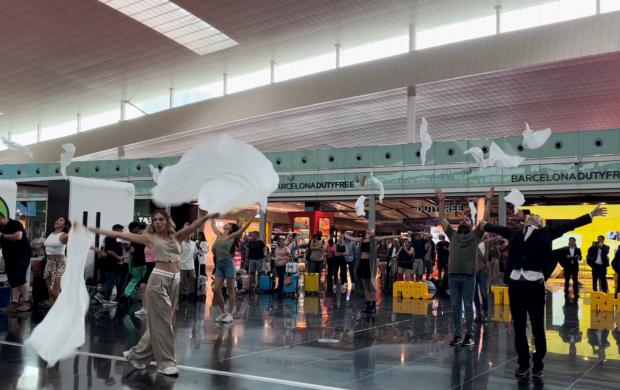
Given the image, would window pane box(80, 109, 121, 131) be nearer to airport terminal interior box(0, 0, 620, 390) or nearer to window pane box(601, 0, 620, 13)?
airport terminal interior box(0, 0, 620, 390)

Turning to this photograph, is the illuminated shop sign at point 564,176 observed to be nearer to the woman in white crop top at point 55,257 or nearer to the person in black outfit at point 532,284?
the person in black outfit at point 532,284

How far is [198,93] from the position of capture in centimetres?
3738

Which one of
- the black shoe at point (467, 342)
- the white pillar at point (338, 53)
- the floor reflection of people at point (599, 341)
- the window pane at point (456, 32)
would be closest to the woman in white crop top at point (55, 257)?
the black shoe at point (467, 342)

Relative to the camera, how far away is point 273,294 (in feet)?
48.0

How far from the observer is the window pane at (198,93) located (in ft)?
120

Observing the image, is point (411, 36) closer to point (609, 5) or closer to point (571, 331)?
point (609, 5)

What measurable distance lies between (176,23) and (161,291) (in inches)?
1008

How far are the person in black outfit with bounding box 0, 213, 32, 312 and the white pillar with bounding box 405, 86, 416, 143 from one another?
19.5 meters

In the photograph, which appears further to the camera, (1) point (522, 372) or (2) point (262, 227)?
(2) point (262, 227)

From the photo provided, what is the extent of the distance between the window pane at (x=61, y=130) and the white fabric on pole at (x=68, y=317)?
42.2m

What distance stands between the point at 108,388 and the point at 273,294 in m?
9.83

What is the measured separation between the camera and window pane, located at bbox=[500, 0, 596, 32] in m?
24.2

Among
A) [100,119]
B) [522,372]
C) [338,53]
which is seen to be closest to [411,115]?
[338,53]

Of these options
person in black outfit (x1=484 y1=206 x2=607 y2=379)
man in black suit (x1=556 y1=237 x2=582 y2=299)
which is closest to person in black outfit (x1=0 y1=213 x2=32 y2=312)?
person in black outfit (x1=484 y1=206 x2=607 y2=379)
